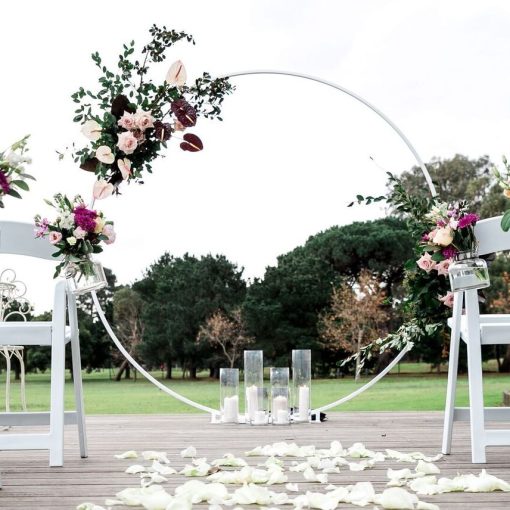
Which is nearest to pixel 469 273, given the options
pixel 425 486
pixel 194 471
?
pixel 425 486

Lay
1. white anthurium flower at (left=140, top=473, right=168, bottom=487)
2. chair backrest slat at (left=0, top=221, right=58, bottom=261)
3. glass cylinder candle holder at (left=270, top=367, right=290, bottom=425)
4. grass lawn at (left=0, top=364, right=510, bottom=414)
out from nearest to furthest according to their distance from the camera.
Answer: white anthurium flower at (left=140, top=473, right=168, bottom=487), chair backrest slat at (left=0, top=221, right=58, bottom=261), glass cylinder candle holder at (left=270, top=367, right=290, bottom=425), grass lawn at (left=0, top=364, right=510, bottom=414)

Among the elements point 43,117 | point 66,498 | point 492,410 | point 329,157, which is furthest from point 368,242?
point 66,498

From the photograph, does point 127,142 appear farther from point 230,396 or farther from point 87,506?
point 87,506

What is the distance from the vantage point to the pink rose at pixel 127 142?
3340mm

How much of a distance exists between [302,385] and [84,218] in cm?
186

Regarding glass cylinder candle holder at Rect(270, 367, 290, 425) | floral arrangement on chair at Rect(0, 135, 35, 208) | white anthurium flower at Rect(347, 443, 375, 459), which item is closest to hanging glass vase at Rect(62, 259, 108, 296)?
floral arrangement on chair at Rect(0, 135, 35, 208)

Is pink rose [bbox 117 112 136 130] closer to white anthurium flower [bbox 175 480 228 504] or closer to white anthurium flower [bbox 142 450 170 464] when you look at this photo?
white anthurium flower [bbox 142 450 170 464]

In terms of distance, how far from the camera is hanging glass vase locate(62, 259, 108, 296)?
2836 mm

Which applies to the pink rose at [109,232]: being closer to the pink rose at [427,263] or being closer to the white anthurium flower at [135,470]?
the white anthurium flower at [135,470]

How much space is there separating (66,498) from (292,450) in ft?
3.32

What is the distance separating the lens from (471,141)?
50.1 feet

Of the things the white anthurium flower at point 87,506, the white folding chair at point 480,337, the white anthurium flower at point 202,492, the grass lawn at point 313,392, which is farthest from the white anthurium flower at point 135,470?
the grass lawn at point 313,392

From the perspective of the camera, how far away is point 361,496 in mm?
1949

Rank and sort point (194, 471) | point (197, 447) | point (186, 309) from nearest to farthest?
1. point (194, 471)
2. point (197, 447)
3. point (186, 309)
